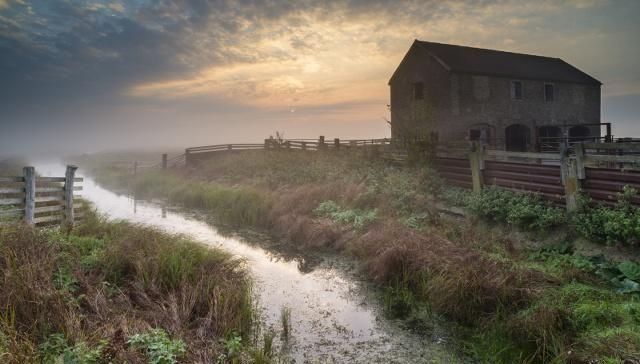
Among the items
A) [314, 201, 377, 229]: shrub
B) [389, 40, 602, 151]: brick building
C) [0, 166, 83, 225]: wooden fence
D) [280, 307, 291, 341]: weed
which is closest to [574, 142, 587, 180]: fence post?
[314, 201, 377, 229]: shrub

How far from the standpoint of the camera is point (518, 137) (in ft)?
89.6

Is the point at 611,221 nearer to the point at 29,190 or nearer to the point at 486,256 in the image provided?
the point at 486,256

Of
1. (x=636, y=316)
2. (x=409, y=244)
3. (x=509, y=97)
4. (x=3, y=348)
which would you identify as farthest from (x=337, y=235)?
(x=509, y=97)

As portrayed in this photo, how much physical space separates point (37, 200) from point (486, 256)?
38.0ft

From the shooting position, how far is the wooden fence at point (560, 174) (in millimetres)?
8359

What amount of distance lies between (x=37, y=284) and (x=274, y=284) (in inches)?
175

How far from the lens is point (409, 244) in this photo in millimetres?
8469

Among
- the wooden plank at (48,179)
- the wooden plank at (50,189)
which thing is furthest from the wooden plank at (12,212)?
the wooden plank at (48,179)

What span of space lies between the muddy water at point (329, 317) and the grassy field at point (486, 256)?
0.47 m

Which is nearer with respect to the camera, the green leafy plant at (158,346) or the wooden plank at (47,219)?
the green leafy plant at (158,346)

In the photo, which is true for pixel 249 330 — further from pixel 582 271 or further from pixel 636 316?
pixel 582 271

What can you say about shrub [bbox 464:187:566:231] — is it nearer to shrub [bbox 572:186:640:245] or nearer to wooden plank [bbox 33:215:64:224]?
shrub [bbox 572:186:640:245]

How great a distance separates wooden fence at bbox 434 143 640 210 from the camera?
836 centimetres

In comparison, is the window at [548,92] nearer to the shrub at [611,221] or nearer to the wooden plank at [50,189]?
the shrub at [611,221]
